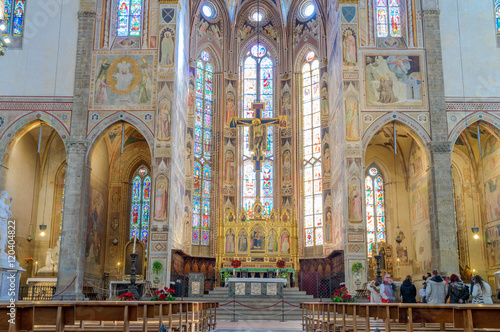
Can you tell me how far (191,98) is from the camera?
32344 mm

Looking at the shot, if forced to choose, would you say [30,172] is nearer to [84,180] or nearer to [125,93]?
[84,180]

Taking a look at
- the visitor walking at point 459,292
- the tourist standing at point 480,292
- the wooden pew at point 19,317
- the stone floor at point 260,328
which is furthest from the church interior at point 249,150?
the wooden pew at point 19,317

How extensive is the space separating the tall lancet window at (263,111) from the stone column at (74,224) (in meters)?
11.2

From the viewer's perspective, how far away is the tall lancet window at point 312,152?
104 ft

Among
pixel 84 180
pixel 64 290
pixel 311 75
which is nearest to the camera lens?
pixel 64 290

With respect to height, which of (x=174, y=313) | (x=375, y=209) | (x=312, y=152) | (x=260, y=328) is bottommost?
(x=260, y=328)

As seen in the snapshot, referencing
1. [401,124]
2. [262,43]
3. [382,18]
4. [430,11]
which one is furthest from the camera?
[262,43]

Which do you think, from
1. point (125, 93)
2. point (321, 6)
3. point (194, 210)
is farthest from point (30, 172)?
point (321, 6)

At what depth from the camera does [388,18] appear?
26.4 m

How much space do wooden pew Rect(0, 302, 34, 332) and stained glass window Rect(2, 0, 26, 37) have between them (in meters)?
22.7

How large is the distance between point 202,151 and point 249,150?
17.8 ft

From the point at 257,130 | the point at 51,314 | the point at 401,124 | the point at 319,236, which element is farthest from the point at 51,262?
the point at 51,314

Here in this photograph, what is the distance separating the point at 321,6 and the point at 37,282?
21.6 meters

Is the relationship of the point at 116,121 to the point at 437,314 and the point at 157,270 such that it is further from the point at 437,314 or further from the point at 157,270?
the point at 437,314
